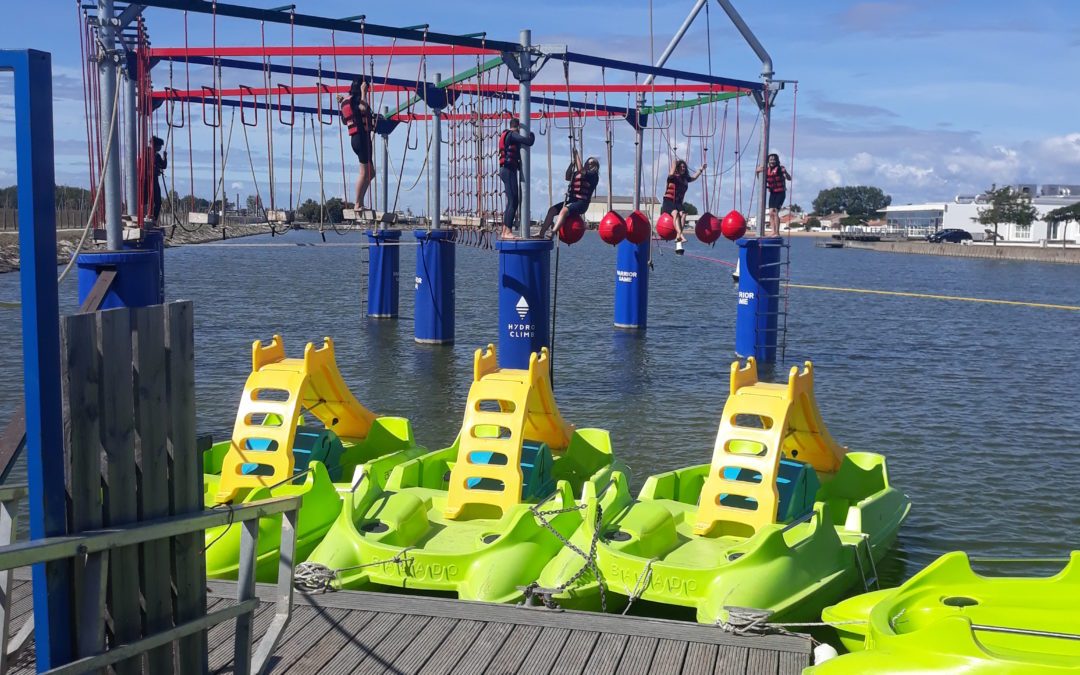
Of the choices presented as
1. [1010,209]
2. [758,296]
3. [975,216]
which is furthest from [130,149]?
[975,216]

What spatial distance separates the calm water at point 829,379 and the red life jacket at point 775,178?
4.50 metres

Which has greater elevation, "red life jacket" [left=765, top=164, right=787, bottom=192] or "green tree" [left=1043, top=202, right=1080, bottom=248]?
"green tree" [left=1043, top=202, right=1080, bottom=248]

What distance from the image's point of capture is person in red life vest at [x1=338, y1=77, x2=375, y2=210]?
16.5m

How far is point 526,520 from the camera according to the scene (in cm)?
962

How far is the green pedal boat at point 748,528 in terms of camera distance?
28.8 feet

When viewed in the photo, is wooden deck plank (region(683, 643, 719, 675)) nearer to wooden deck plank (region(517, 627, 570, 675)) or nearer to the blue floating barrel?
wooden deck plank (region(517, 627, 570, 675))

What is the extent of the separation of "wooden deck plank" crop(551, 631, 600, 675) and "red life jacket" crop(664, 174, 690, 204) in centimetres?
1564

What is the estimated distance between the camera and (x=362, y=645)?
24.8 feet

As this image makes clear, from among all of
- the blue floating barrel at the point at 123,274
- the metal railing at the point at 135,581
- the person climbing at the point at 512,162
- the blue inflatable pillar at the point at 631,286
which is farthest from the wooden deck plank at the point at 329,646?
the blue inflatable pillar at the point at 631,286

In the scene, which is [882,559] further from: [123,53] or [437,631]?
[123,53]

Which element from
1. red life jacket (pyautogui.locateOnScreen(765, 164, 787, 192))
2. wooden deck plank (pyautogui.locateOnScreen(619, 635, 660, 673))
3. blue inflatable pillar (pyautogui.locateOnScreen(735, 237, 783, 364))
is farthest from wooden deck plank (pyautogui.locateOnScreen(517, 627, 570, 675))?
red life jacket (pyautogui.locateOnScreen(765, 164, 787, 192))

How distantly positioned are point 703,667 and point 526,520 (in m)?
2.76

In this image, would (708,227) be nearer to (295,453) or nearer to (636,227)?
(636,227)

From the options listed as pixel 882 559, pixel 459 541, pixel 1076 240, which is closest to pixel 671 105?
pixel 882 559
